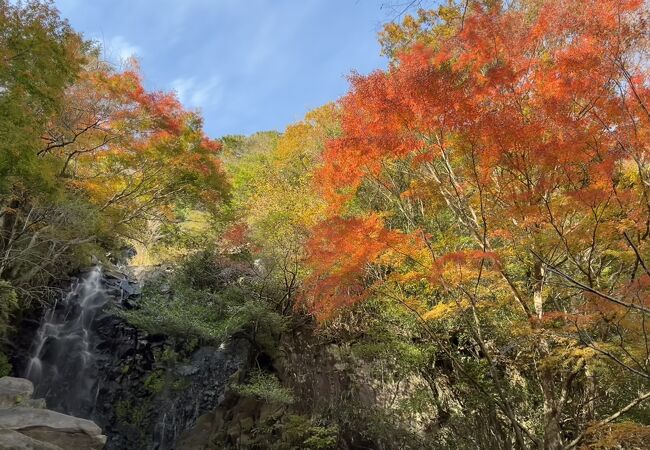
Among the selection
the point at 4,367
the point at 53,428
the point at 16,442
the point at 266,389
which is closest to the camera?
the point at 16,442

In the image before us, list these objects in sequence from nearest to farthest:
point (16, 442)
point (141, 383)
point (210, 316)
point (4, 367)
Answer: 1. point (16, 442)
2. point (4, 367)
3. point (210, 316)
4. point (141, 383)

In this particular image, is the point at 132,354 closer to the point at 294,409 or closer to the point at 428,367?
the point at 294,409

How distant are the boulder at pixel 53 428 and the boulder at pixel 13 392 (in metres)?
1.07

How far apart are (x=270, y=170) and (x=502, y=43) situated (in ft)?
51.3

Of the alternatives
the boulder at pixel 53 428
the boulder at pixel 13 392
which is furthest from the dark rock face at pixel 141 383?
the boulder at pixel 53 428

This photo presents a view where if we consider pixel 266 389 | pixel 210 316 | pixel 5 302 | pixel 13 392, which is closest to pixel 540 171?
pixel 266 389

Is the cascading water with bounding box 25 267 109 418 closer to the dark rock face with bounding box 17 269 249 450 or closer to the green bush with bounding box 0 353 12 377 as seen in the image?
the dark rock face with bounding box 17 269 249 450

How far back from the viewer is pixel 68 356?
1370cm

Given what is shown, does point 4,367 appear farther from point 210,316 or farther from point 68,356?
point 210,316

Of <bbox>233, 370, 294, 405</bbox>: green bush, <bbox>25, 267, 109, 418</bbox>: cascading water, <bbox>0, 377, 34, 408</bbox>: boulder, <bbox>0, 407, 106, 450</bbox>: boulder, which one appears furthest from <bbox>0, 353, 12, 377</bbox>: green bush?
<bbox>233, 370, 294, 405</bbox>: green bush

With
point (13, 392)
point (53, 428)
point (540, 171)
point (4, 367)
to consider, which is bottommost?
point (53, 428)

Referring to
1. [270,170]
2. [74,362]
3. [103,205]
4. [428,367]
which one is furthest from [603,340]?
[270,170]

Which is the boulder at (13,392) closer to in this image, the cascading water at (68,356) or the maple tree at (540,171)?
the cascading water at (68,356)

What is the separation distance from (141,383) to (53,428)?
5974 millimetres
